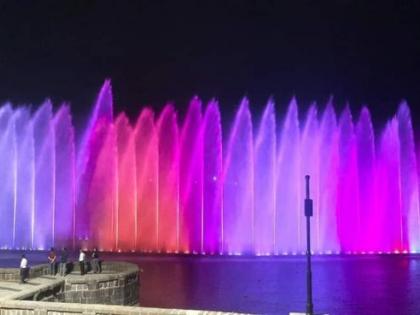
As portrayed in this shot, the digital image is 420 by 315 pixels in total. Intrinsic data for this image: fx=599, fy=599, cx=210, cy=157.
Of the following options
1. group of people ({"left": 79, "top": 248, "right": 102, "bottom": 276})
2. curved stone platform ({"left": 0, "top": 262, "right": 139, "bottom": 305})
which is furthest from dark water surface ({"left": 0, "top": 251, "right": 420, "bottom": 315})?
group of people ({"left": 79, "top": 248, "right": 102, "bottom": 276})

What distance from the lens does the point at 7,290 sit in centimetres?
1808

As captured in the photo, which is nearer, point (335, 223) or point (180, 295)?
point (180, 295)

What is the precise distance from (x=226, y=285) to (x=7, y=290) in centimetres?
1109

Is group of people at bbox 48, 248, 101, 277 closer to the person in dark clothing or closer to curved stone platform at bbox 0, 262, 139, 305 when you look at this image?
curved stone platform at bbox 0, 262, 139, 305

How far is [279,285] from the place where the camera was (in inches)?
1041

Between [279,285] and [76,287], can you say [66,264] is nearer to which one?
[76,287]

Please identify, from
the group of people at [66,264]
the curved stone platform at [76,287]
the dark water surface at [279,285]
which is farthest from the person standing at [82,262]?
the dark water surface at [279,285]

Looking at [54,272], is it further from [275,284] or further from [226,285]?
[275,284]

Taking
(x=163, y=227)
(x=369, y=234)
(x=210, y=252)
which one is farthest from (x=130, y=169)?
(x=369, y=234)

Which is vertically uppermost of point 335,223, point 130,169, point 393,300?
point 130,169

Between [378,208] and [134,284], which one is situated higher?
[378,208]

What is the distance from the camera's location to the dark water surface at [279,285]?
70.5 ft

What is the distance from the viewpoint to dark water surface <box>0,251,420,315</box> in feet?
70.5

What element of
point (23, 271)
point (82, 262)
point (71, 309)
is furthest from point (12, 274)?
point (71, 309)
